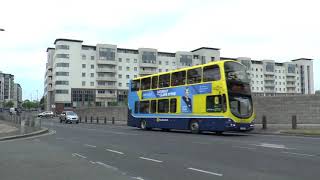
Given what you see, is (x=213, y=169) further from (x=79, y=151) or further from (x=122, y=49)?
(x=122, y=49)

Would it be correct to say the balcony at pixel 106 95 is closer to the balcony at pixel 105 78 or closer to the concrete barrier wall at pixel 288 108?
the balcony at pixel 105 78

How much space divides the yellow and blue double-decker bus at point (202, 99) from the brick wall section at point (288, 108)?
7781mm

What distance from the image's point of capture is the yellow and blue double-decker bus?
25531 mm

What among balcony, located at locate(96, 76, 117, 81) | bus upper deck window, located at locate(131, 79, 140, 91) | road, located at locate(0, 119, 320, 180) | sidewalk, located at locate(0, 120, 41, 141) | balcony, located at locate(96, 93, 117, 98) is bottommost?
sidewalk, located at locate(0, 120, 41, 141)

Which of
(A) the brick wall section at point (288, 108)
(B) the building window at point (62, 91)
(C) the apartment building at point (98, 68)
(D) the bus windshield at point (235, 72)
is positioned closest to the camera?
(D) the bus windshield at point (235, 72)

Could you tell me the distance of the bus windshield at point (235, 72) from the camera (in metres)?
25.7

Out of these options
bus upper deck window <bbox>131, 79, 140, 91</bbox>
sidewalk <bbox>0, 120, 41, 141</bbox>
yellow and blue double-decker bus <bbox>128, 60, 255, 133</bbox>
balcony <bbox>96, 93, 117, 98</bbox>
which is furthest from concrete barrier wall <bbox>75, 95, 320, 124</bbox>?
balcony <bbox>96, 93, 117, 98</bbox>

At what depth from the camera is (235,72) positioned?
26.2 metres

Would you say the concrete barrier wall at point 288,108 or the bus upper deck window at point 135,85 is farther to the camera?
the bus upper deck window at point 135,85

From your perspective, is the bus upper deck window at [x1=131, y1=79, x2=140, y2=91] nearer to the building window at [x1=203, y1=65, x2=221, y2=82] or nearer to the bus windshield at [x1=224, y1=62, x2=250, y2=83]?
the building window at [x1=203, y1=65, x2=221, y2=82]

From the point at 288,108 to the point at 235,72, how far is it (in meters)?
9.51

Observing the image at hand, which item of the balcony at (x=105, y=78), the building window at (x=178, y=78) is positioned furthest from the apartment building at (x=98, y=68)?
the building window at (x=178, y=78)

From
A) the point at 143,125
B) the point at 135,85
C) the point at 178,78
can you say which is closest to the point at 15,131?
the point at 143,125

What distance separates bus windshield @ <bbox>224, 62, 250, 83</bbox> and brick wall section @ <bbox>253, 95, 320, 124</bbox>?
7969 mm
